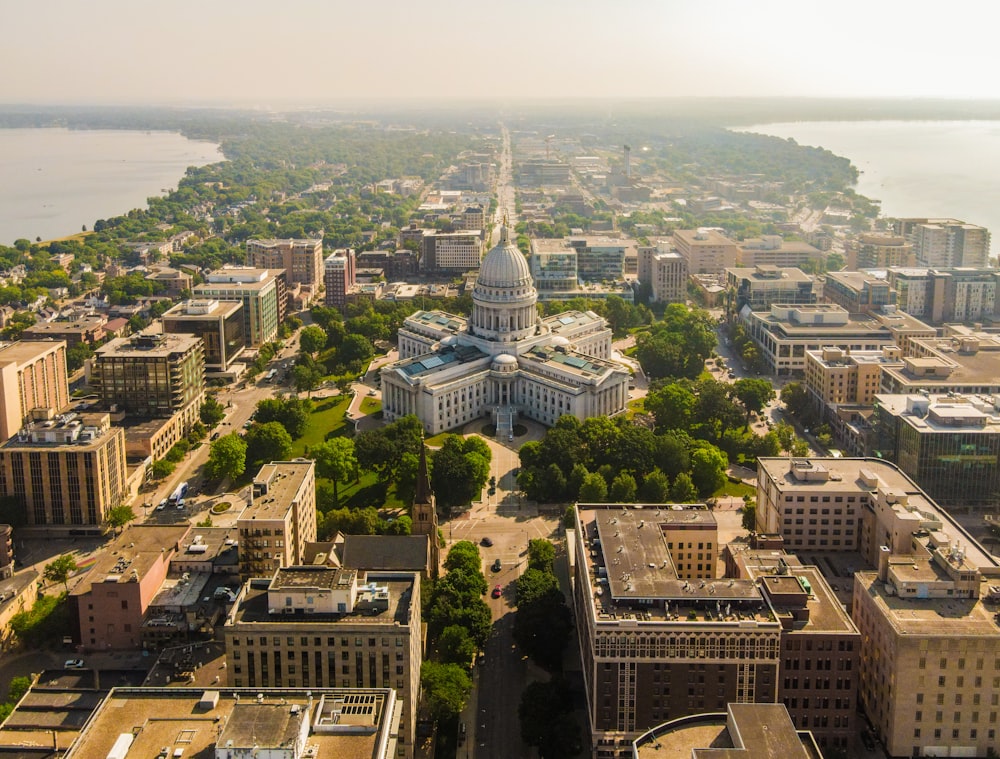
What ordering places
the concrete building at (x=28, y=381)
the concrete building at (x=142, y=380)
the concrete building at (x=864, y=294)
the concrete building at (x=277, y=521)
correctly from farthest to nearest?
the concrete building at (x=864, y=294) < the concrete building at (x=142, y=380) < the concrete building at (x=28, y=381) < the concrete building at (x=277, y=521)

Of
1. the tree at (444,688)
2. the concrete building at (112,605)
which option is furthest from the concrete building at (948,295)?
the concrete building at (112,605)

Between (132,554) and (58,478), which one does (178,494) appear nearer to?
(58,478)

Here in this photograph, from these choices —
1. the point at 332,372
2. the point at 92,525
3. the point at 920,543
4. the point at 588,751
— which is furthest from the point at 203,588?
the point at 332,372

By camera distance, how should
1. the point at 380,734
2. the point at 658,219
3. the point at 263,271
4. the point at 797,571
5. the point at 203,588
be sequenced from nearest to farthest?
the point at 380,734, the point at 797,571, the point at 203,588, the point at 263,271, the point at 658,219

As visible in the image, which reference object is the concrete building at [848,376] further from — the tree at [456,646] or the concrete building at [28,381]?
the concrete building at [28,381]

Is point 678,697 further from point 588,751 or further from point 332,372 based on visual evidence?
point 332,372

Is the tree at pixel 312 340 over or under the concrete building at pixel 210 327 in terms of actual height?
under

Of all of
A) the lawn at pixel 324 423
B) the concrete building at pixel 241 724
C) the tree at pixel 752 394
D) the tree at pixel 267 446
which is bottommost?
the lawn at pixel 324 423
